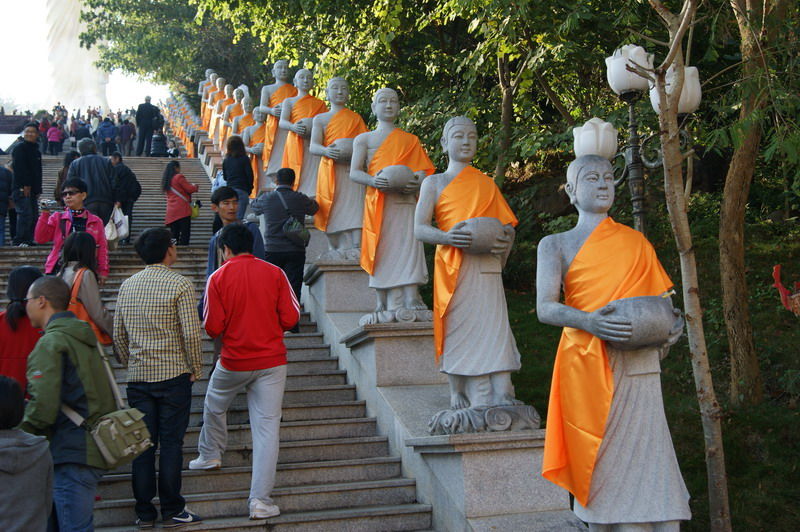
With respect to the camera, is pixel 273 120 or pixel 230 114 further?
pixel 230 114

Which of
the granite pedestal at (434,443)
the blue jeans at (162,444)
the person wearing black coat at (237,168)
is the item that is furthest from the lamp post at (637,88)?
the person wearing black coat at (237,168)

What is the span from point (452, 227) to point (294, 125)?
6.12 m

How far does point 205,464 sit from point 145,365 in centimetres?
115

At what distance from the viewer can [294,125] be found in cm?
1220

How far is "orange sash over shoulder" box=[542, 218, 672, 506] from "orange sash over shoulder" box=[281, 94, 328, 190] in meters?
8.05

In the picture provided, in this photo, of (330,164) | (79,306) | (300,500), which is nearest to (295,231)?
(330,164)

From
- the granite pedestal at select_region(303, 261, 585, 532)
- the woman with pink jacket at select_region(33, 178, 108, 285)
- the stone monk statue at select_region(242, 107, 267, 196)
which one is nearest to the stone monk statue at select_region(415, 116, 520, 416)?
the granite pedestal at select_region(303, 261, 585, 532)

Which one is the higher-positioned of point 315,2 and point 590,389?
point 315,2

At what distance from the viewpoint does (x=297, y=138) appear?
12477 millimetres

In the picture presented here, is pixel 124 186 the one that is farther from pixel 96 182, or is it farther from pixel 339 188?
pixel 339 188

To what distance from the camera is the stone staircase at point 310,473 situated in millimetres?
6344

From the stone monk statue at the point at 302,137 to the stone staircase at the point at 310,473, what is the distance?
3.53m

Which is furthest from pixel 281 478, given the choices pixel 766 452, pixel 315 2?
pixel 315 2

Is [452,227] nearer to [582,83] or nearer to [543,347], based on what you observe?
[543,347]
